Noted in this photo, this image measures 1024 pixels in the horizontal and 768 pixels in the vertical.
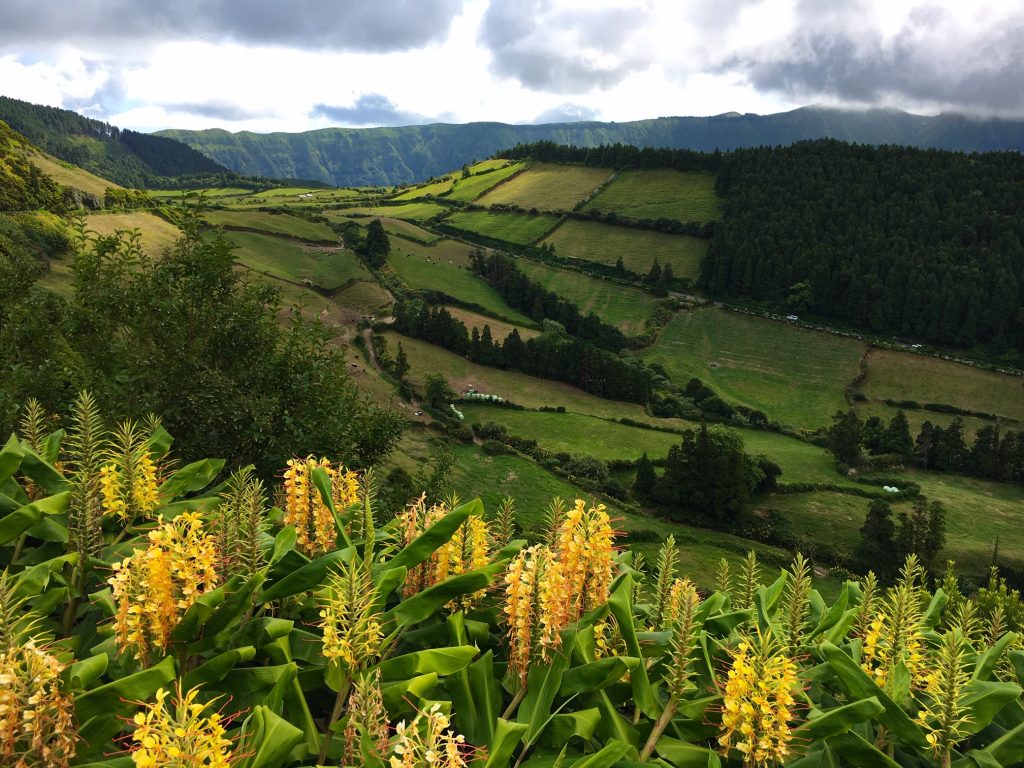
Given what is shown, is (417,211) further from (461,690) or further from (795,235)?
(461,690)

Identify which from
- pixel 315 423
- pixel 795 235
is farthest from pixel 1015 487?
pixel 315 423

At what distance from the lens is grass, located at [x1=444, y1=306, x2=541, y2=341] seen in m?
81.8

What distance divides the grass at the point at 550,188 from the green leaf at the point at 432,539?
418ft

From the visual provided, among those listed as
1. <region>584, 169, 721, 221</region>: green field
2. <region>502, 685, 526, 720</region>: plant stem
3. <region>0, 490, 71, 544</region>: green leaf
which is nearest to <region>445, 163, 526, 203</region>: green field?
<region>584, 169, 721, 221</region>: green field

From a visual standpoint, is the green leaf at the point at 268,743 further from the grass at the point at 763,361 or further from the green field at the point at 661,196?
the green field at the point at 661,196

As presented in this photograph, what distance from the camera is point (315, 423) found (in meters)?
11.0

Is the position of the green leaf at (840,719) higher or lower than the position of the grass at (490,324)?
higher

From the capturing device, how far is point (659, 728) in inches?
118

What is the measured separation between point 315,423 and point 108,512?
7361mm

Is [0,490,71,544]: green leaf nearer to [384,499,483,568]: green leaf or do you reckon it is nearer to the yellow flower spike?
the yellow flower spike

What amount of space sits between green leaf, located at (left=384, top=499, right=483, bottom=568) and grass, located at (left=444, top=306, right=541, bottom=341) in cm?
7548

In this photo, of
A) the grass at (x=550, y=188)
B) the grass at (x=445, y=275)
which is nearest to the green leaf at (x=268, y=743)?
the grass at (x=445, y=275)

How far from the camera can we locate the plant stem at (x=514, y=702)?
3.08 m

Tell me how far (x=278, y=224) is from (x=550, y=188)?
61.4m
